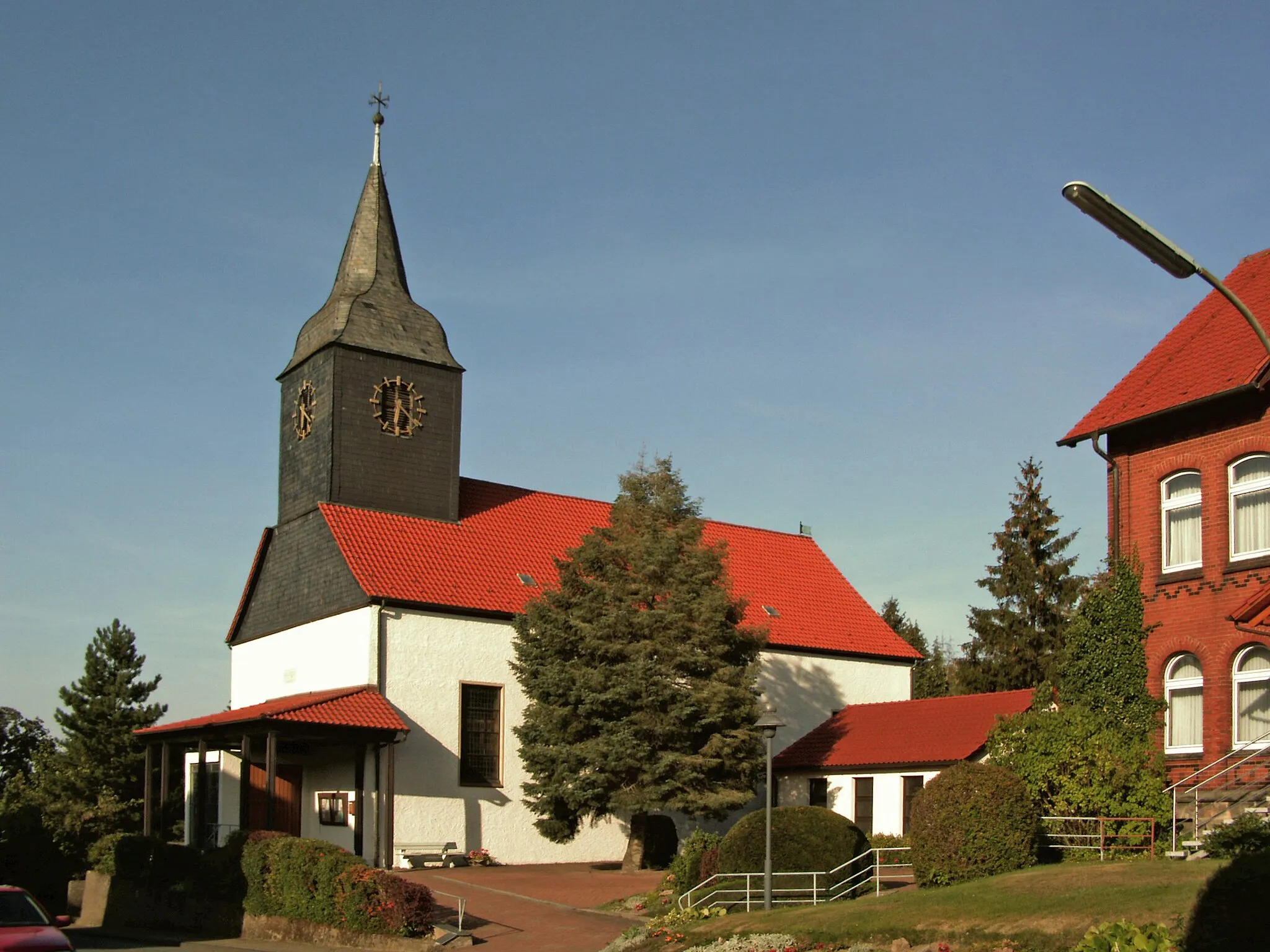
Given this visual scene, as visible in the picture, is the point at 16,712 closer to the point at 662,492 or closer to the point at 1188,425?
the point at 662,492

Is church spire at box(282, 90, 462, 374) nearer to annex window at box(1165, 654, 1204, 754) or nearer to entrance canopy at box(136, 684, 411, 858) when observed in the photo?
entrance canopy at box(136, 684, 411, 858)

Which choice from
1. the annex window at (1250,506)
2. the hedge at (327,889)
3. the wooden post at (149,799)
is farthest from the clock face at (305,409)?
the annex window at (1250,506)

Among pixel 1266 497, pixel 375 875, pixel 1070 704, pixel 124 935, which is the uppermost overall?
pixel 1266 497

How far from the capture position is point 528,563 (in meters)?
36.1

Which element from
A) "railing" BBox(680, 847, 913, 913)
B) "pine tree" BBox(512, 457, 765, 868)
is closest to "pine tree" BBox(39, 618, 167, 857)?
"pine tree" BBox(512, 457, 765, 868)

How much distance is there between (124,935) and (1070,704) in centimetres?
1771

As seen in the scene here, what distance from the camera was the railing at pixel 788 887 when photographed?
72.3 feet

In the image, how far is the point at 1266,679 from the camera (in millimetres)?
20172

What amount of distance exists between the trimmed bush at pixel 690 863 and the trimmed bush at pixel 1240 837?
8.47m

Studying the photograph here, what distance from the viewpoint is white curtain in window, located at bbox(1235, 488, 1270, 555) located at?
20609 mm

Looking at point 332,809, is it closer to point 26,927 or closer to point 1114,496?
point 26,927

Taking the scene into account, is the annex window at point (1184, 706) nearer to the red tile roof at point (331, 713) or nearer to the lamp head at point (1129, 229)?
the lamp head at point (1129, 229)

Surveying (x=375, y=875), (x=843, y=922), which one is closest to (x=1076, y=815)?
(x=843, y=922)

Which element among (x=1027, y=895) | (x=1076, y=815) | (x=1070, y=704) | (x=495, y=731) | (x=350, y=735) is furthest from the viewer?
(x=495, y=731)
